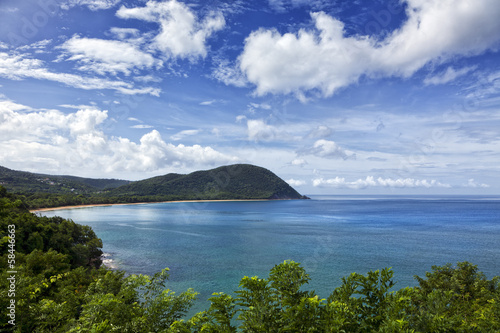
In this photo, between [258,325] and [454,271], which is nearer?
[258,325]

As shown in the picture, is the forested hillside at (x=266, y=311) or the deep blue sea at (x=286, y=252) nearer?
the forested hillside at (x=266, y=311)

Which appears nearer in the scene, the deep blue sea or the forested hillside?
the forested hillside

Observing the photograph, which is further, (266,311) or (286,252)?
(286,252)

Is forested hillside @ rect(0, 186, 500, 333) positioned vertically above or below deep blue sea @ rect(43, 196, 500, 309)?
above

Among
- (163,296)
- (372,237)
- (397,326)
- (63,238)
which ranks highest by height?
(397,326)

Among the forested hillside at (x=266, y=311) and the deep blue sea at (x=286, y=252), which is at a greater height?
the forested hillside at (x=266, y=311)

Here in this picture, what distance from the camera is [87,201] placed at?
5965 inches

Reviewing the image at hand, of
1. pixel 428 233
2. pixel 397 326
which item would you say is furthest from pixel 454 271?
pixel 428 233

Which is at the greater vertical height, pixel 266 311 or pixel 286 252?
pixel 266 311

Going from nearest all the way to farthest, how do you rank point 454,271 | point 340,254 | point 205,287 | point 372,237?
1. point 454,271
2. point 205,287
3. point 340,254
4. point 372,237

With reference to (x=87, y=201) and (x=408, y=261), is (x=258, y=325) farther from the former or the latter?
(x=87, y=201)

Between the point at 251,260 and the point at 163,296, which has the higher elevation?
the point at 163,296

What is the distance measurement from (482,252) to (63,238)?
72.8m

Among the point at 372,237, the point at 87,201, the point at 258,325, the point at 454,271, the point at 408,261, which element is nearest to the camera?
the point at 258,325
